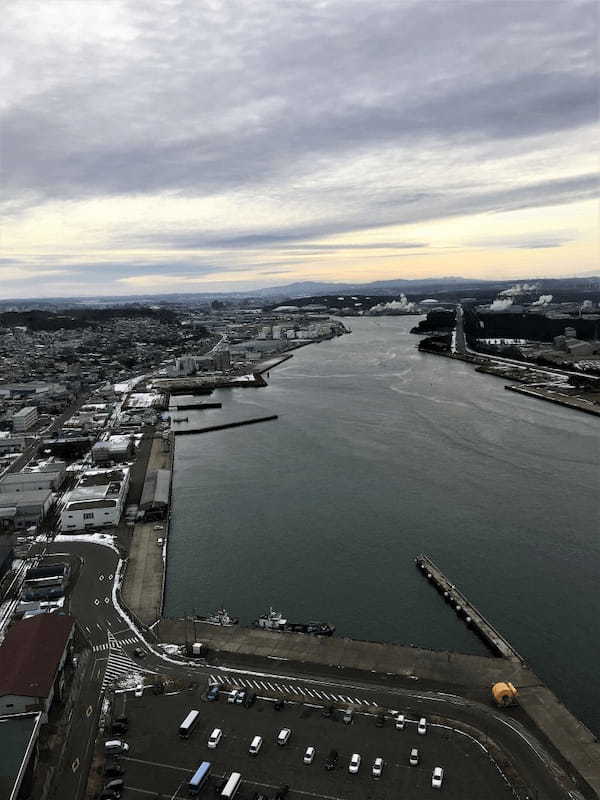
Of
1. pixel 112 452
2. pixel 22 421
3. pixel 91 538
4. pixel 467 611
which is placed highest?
pixel 22 421

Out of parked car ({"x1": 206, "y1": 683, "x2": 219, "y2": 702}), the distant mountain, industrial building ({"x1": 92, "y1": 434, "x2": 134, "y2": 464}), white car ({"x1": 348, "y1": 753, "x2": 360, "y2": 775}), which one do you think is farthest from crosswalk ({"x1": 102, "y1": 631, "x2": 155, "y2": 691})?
the distant mountain

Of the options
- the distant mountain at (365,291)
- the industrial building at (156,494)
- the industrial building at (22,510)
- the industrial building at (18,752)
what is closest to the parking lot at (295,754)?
the industrial building at (18,752)

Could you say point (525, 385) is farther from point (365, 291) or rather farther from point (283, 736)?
point (365, 291)

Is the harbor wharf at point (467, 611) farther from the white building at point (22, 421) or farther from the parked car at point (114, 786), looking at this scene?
the white building at point (22, 421)

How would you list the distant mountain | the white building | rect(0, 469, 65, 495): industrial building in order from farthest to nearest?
the distant mountain < the white building < rect(0, 469, 65, 495): industrial building

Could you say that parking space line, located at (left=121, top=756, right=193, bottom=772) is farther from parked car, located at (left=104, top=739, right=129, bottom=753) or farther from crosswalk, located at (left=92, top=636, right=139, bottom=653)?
crosswalk, located at (left=92, top=636, right=139, bottom=653)

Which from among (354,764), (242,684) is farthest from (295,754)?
(242,684)
